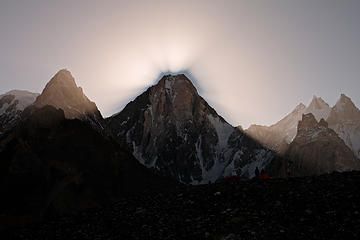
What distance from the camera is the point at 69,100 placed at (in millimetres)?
110688

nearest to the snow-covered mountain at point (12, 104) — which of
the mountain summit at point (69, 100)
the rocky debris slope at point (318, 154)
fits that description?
the mountain summit at point (69, 100)

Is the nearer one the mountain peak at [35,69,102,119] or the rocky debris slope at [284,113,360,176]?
the mountain peak at [35,69,102,119]

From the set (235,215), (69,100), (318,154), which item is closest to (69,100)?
(69,100)

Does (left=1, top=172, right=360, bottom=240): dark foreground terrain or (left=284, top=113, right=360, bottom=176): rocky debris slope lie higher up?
(left=284, top=113, right=360, bottom=176): rocky debris slope

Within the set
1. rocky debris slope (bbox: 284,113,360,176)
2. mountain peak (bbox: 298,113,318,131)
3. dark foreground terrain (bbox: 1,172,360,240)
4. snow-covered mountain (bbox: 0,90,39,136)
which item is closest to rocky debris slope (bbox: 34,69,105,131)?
snow-covered mountain (bbox: 0,90,39,136)

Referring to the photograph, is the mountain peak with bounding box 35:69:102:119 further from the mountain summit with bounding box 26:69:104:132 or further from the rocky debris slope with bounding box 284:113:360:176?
the rocky debris slope with bounding box 284:113:360:176

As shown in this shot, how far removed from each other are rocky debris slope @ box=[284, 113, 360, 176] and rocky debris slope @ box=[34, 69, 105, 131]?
305 ft

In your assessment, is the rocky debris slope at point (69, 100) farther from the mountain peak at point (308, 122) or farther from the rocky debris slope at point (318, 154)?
the mountain peak at point (308, 122)

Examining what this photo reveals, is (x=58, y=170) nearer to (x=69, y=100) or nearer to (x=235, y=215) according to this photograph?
(x=235, y=215)

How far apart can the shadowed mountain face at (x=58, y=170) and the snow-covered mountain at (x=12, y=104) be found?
310 feet

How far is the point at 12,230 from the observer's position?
1351cm

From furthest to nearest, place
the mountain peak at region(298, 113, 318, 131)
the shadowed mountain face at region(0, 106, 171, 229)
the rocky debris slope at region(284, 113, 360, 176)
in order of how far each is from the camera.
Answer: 1. the mountain peak at region(298, 113, 318, 131)
2. the rocky debris slope at region(284, 113, 360, 176)
3. the shadowed mountain face at region(0, 106, 171, 229)

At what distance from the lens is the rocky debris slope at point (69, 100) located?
102 m

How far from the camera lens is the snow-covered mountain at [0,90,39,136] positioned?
133 meters
